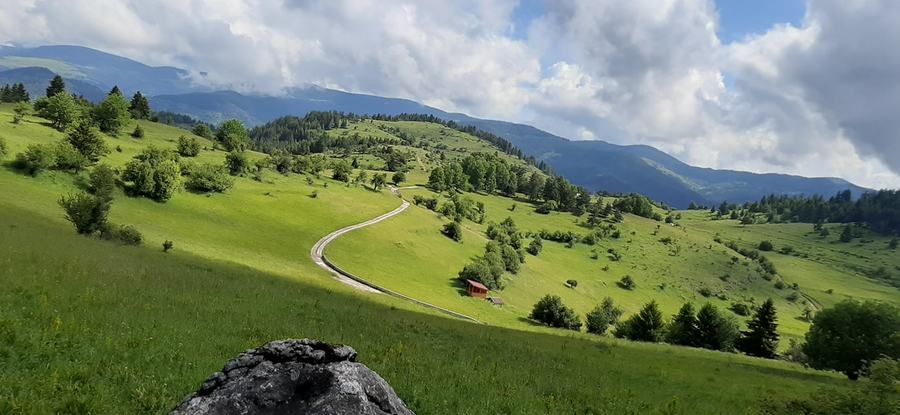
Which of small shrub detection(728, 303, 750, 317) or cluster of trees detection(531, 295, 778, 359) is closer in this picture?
cluster of trees detection(531, 295, 778, 359)

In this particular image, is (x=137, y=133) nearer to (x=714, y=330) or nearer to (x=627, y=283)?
(x=714, y=330)

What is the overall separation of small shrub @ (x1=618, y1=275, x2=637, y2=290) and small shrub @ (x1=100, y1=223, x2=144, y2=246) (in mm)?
140662

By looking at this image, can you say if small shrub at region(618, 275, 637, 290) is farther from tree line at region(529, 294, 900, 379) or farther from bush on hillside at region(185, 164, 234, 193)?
bush on hillside at region(185, 164, 234, 193)

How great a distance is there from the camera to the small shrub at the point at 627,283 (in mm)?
155000

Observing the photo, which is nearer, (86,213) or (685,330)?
(86,213)

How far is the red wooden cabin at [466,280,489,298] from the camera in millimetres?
95062

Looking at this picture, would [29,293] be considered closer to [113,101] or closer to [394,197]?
A: [113,101]

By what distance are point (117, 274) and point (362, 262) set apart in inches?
2359

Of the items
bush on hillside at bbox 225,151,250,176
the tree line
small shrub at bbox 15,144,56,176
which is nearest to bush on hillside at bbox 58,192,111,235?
small shrub at bbox 15,144,56,176

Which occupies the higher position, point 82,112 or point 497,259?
point 82,112

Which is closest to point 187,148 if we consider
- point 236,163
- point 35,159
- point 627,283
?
point 236,163

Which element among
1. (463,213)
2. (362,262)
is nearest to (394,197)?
(463,213)

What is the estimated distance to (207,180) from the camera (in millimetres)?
92125

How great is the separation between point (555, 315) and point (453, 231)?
53.7 metres
